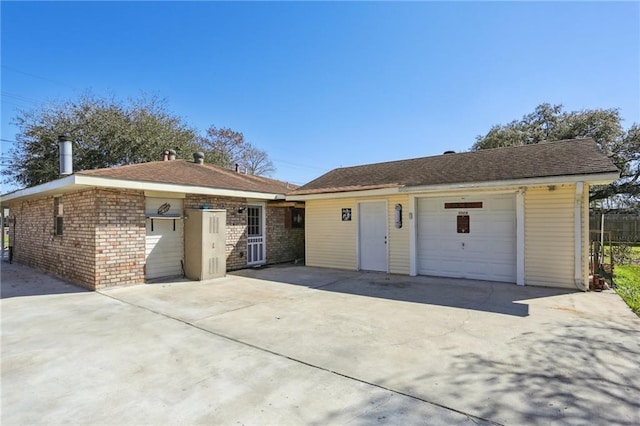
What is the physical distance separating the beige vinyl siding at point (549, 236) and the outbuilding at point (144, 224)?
22.7ft

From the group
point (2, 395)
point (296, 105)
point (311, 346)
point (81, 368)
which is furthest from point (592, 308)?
point (296, 105)

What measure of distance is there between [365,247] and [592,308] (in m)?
5.42

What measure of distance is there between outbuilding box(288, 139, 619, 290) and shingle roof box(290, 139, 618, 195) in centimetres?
3

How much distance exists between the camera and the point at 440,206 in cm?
866

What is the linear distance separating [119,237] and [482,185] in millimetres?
8409

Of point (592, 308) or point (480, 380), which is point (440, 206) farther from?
point (480, 380)

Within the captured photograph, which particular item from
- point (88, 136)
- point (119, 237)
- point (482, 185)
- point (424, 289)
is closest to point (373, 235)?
point (424, 289)

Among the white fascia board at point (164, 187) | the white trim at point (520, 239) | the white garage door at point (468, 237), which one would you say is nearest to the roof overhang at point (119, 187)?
the white fascia board at point (164, 187)

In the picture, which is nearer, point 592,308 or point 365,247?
point 592,308

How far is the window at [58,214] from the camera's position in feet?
29.0

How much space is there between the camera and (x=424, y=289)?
7.18m

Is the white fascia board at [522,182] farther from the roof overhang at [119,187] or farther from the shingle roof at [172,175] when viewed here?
the shingle roof at [172,175]

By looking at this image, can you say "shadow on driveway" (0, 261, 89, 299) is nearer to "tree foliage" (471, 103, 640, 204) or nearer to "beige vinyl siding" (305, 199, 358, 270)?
"beige vinyl siding" (305, 199, 358, 270)

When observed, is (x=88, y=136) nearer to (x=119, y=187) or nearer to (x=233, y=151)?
(x=233, y=151)
